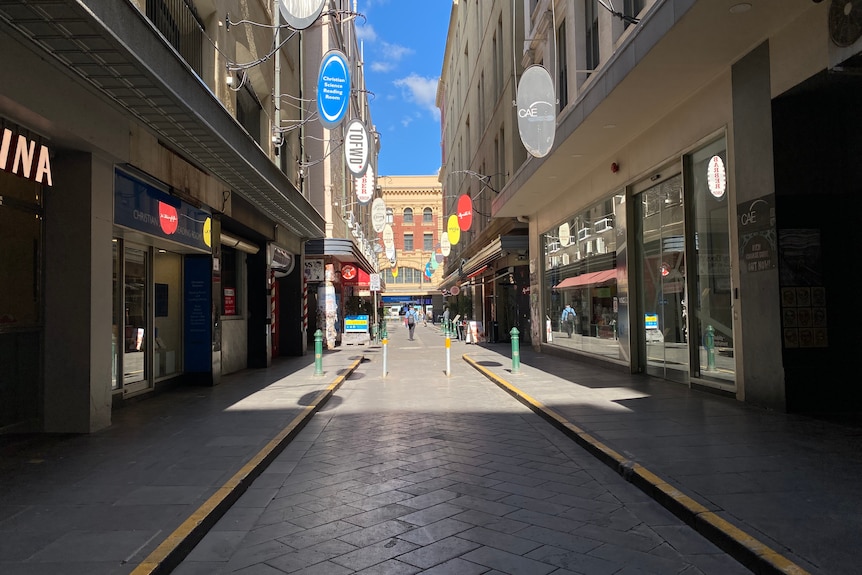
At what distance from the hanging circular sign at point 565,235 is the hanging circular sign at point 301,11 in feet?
34.0

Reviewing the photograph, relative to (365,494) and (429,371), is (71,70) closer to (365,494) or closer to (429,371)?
(365,494)

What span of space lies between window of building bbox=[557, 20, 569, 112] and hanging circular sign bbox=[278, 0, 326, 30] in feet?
28.2

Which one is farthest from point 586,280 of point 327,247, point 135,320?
point 135,320

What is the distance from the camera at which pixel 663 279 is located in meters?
12.1

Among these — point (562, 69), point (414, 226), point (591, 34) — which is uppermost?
point (414, 226)

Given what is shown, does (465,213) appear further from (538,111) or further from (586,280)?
(538,111)

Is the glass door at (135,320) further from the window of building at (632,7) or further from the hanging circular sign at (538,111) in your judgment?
the window of building at (632,7)

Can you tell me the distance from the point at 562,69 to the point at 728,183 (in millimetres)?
9139

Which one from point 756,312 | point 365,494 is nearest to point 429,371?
point 756,312

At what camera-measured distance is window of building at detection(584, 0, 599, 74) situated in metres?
14.3

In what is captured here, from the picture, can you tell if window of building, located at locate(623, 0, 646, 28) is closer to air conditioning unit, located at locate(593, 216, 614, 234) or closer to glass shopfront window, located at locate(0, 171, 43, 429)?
air conditioning unit, located at locate(593, 216, 614, 234)

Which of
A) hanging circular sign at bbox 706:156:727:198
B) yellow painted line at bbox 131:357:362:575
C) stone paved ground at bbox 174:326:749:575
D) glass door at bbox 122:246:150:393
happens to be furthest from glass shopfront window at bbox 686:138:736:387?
glass door at bbox 122:246:150:393

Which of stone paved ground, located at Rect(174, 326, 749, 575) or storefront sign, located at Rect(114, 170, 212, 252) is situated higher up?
storefront sign, located at Rect(114, 170, 212, 252)

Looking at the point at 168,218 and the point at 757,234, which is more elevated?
the point at 168,218
